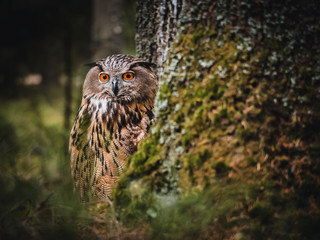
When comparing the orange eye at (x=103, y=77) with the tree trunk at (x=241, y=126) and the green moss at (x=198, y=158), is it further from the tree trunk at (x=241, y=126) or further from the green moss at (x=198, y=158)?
the green moss at (x=198, y=158)

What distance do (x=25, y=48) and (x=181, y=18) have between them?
5.23 meters

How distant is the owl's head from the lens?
237 centimetres

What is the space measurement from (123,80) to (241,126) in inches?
49.1

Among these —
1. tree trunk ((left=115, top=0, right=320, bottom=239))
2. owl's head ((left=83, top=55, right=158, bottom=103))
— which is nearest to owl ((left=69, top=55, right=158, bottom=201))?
owl's head ((left=83, top=55, right=158, bottom=103))

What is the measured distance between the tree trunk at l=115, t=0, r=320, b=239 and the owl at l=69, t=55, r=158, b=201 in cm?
70

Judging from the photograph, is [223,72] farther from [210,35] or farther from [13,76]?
[13,76]

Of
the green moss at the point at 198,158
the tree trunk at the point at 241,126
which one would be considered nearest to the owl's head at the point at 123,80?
the tree trunk at the point at 241,126

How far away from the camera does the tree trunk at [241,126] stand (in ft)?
4.39

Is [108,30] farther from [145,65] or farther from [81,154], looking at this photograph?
[81,154]

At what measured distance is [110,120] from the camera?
7.74 feet

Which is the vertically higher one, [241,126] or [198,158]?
[241,126]

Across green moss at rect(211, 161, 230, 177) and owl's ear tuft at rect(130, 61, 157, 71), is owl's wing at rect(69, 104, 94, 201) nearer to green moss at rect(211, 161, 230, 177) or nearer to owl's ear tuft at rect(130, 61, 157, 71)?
owl's ear tuft at rect(130, 61, 157, 71)

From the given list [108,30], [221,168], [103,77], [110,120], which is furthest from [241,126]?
[108,30]

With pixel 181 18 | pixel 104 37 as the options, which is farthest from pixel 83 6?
pixel 181 18
